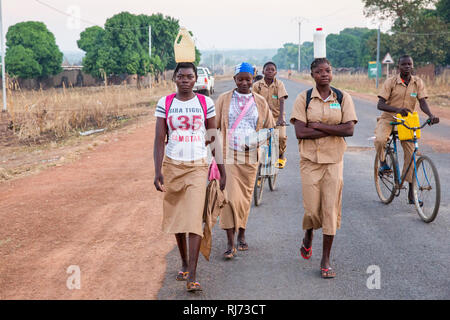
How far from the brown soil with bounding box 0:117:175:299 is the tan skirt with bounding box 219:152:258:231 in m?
0.78

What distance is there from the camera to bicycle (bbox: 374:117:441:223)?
19.4 feet

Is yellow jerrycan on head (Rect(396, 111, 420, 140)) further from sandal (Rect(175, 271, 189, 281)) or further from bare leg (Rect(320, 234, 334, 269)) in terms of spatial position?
sandal (Rect(175, 271, 189, 281))

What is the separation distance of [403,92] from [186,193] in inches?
150

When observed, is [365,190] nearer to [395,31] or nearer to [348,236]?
[348,236]

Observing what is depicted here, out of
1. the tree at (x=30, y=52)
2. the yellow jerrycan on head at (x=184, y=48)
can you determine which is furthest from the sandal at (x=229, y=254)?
the tree at (x=30, y=52)

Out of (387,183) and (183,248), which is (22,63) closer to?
(387,183)

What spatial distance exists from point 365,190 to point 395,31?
37682mm

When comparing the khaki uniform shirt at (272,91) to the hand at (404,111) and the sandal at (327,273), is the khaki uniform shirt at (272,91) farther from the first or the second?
the sandal at (327,273)

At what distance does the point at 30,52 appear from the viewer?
5400 cm

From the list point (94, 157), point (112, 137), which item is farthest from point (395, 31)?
point (94, 157)

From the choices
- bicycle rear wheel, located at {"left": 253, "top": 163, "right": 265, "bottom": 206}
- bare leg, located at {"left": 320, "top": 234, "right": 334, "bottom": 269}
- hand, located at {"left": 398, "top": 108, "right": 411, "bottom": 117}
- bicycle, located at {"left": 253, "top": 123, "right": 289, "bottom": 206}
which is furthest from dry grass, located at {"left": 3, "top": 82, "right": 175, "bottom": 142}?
bare leg, located at {"left": 320, "top": 234, "right": 334, "bottom": 269}

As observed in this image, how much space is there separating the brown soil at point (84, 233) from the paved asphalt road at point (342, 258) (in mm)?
353

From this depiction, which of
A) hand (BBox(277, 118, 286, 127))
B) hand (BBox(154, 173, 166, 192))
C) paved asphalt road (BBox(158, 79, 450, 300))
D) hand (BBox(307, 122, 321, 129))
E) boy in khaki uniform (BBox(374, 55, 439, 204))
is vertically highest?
boy in khaki uniform (BBox(374, 55, 439, 204))

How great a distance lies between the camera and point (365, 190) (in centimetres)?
785
